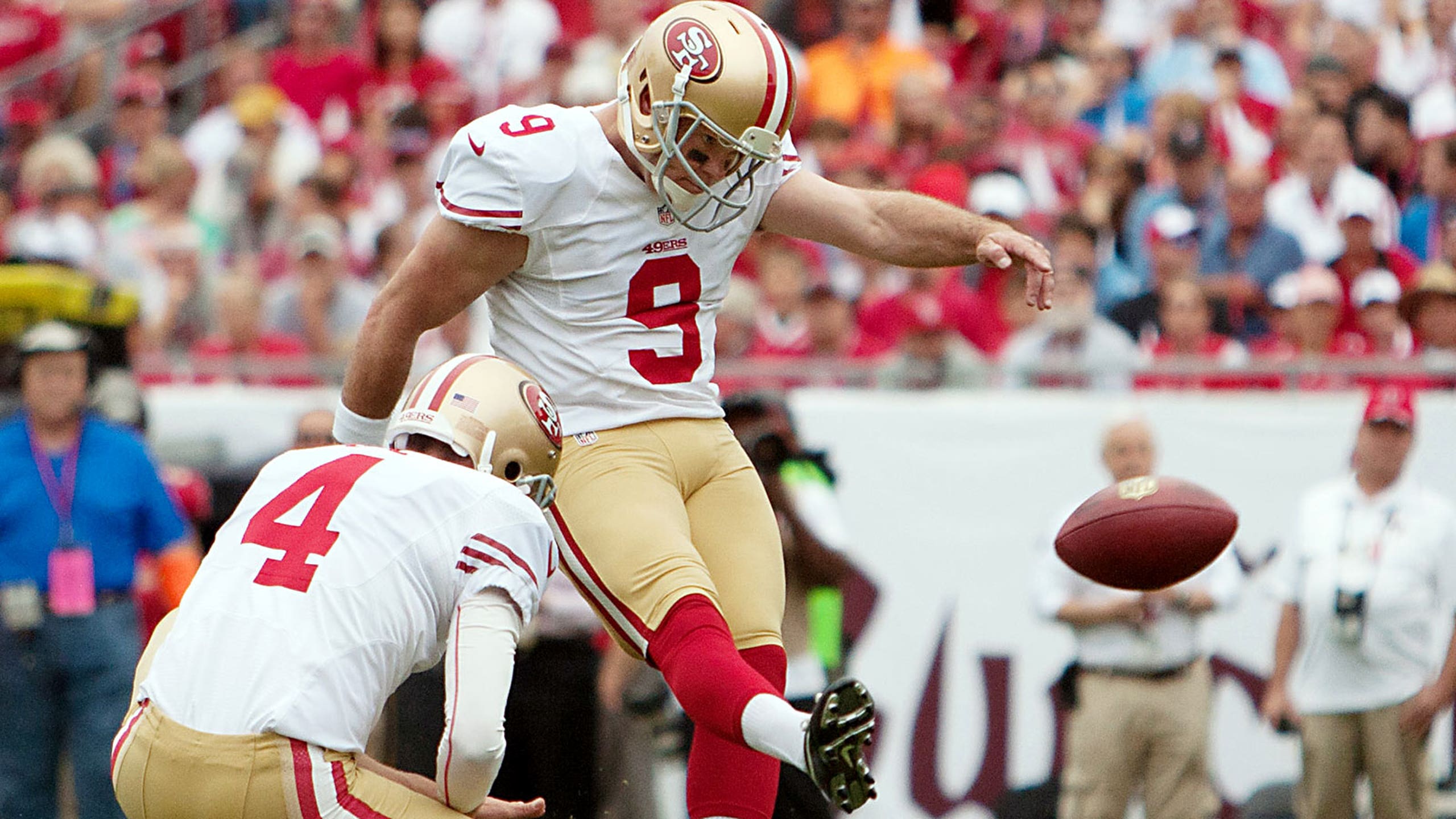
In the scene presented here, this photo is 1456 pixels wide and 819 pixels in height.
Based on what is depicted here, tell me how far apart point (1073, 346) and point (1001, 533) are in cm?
84

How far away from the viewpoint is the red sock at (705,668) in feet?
11.9

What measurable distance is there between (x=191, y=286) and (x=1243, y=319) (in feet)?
15.6

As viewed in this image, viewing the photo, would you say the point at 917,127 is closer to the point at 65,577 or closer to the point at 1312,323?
the point at 1312,323

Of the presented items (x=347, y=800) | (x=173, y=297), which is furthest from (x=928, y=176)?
(x=347, y=800)

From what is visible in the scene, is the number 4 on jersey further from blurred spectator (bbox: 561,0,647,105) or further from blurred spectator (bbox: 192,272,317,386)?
blurred spectator (bbox: 561,0,647,105)

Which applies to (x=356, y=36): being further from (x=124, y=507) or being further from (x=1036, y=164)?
(x=124, y=507)

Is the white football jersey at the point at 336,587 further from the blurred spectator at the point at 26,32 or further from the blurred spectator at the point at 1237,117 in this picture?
the blurred spectator at the point at 26,32

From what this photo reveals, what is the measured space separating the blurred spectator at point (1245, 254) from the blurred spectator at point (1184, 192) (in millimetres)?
184

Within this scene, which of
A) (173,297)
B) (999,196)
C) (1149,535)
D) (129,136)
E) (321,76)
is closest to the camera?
(1149,535)

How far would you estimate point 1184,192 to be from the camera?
877 cm

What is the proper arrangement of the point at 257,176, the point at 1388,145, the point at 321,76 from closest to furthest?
the point at 1388,145, the point at 257,176, the point at 321,76

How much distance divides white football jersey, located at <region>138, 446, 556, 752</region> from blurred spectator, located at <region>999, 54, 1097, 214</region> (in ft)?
19.8

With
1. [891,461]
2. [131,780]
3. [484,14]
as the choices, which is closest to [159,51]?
[484,14]

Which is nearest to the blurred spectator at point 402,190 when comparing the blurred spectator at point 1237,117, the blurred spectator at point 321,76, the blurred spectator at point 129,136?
the blurred spectator at point 321,76
